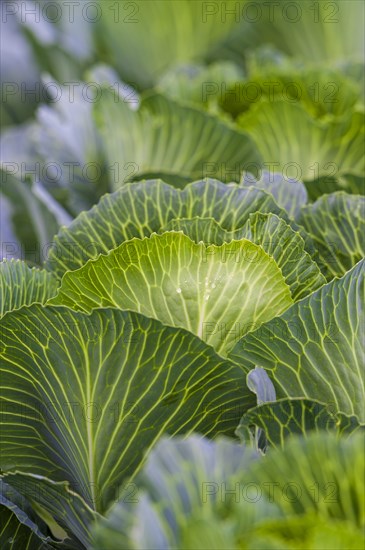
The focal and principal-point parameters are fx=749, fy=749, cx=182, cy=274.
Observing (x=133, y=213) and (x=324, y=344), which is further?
(x=133, y=213)

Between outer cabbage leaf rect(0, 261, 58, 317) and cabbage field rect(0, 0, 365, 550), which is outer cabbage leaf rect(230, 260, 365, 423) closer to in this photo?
cabbage field rect(0, 0, 365, 550)

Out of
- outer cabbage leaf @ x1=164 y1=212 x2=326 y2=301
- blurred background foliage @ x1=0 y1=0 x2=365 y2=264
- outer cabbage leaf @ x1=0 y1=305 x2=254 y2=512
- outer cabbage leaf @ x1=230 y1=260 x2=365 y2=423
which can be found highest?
blurred background foliage @ x1=0 y1=0 x2=365 y2=264

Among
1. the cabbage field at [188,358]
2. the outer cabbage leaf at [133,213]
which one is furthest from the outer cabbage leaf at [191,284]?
the outer cabbage leaf at [133,213]

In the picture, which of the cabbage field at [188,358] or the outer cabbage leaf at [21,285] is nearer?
the cabbage field at [188,358]

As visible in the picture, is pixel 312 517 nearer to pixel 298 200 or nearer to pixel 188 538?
pixel 188 538

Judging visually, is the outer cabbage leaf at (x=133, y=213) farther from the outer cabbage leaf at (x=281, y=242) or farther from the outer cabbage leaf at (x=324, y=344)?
the outer cabbage leaf at (x=324, y=344)

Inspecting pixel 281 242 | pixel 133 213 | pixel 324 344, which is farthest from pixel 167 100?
pixel 324 344

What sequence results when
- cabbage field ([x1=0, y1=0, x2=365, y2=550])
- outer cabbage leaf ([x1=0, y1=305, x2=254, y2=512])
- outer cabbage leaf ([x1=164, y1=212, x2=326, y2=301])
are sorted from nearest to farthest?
cabbage field ([x1=0, y1=0, x2=365, y2=550]) → outer cabbage leaf ([x1=0, y1=305, x2=254, y2=512]) → outer cabbage leaf ([x1=164, y1=212, x2=326, y2=301])

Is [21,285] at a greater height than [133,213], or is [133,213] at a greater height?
[133,213]

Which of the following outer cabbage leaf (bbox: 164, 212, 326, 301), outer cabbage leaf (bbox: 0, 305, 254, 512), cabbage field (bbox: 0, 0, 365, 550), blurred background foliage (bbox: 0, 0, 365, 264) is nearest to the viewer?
cabbage field (bbox: 0, 0, 365, 550)

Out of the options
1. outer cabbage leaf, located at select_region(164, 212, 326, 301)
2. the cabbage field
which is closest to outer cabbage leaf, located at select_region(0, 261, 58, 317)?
the cabbage field

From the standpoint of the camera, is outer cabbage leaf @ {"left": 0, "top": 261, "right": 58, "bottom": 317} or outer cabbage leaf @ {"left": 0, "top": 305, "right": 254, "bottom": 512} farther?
outer cabbage leaf @ {"left": 0, "top": 261, "right": 58, "bottom": 317}

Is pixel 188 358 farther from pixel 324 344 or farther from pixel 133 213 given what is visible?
pixel 133 213
